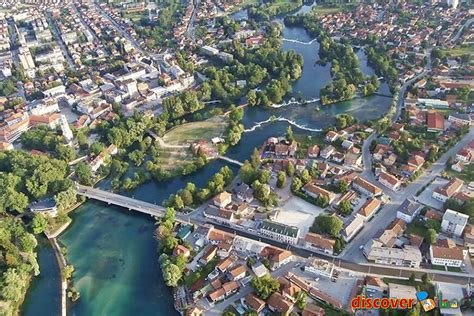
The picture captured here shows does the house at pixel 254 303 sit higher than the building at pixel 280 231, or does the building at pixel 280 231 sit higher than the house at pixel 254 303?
the building at pixel 280 231

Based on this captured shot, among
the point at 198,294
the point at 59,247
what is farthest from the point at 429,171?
the point at 59,247

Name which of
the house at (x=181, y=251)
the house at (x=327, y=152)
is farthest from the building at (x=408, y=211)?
the house at (x=181, y=251)

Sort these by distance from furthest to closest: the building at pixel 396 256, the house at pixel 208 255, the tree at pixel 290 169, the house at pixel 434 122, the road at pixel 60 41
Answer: the road at pixel 60 41, the house at pixel 434 122, the tree at pixel 290 169, the house at pixel 208 255, the building at pixel 396 256

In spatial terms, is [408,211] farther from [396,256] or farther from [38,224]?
[38,224]

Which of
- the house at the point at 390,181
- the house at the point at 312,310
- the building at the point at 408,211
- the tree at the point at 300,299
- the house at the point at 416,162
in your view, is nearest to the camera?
the house at the point at 312,310

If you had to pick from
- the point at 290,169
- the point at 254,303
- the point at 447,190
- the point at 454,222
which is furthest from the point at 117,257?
the point at 447,190

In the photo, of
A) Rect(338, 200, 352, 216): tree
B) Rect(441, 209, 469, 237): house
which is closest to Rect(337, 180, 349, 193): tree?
Rect(338, 200, 352, 216): tree

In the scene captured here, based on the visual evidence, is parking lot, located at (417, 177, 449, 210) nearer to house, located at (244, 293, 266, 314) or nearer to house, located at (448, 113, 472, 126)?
house, located at (448, 113, 472, 126)

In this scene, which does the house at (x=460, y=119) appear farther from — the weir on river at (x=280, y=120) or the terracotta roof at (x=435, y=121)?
the weir on river at (x=280, y=120)
